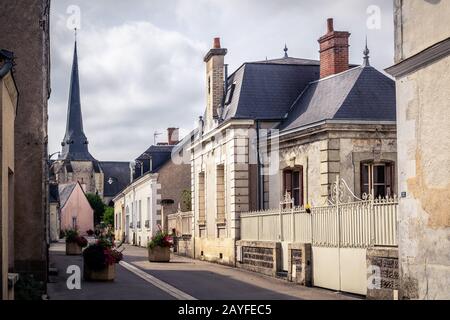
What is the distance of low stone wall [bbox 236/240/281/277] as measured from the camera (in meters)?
21.2

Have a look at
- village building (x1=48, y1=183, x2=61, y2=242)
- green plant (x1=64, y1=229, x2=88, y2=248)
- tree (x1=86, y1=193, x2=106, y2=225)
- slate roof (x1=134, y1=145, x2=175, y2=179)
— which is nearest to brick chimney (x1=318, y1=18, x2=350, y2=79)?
green plant (x1=64, y1=229, x2=88, y2=248)

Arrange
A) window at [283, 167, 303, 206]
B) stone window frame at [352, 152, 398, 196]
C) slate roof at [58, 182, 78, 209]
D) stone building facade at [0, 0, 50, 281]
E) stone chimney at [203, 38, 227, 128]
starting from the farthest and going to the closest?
Result: 1. slate roof at [58, 182, 78, 209]
2. stone chimney at [203, 38, 227, 128]
3. window at [283, 167, 303, 206]
4. stone window frame at [352, 152, 398, 196]
5. stone building facade at [0, 0, 50, 281]

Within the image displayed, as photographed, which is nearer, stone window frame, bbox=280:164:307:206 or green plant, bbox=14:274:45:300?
green plant, bbox=14:274:45:300

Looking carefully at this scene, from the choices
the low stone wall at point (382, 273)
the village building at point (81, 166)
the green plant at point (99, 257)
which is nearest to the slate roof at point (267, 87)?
the green plant at point (99, 257)

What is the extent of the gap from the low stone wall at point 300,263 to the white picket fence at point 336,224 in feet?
0.86

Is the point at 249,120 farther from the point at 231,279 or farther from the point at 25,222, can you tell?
the point at 25,222

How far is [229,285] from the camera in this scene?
18500 mm

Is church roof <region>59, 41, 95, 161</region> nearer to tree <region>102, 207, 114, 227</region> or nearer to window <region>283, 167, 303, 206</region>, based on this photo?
tree <region>102, 207, 114, 227</region>

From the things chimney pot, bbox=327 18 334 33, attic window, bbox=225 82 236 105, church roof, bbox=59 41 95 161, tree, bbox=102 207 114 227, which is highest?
church roof, bbox=59 41 95 161

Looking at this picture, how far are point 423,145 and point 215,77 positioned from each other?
17906mm

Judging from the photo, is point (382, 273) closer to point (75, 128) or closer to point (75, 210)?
point (75, 210)

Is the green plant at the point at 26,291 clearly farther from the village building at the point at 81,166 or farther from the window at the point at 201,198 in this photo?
the village building at the point at 81,166

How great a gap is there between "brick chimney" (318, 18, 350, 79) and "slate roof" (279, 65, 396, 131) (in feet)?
1.64


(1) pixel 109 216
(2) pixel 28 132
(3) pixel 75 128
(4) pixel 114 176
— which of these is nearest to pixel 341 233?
(2) pixel 28 132
